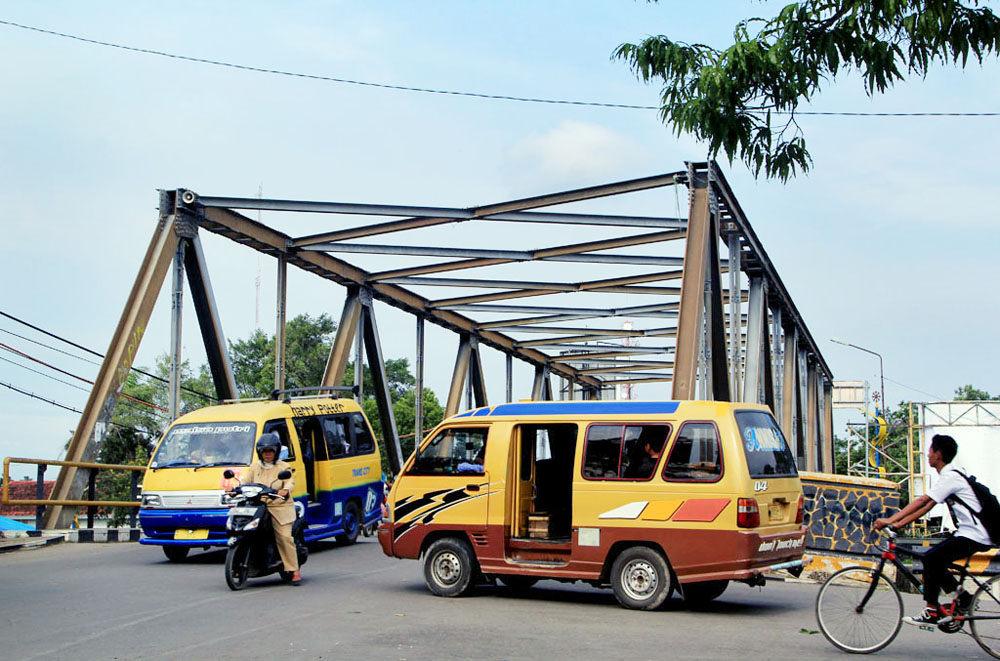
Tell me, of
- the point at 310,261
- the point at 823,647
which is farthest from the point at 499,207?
the point at 823,647

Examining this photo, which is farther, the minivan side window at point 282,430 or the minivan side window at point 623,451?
the minivan side window at point 282,430

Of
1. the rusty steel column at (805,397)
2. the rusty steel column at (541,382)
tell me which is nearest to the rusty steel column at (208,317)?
the rusty steel column at (805,397)

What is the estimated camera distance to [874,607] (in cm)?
761

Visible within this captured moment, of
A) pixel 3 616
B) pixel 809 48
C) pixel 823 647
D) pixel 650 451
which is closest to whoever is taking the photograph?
pixel 809 48

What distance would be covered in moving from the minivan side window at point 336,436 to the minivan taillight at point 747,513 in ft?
26.3

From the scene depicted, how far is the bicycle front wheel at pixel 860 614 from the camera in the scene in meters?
7.55

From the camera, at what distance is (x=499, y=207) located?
19.4 meters

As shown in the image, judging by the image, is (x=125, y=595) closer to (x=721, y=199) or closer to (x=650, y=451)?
(x=650, y=451)

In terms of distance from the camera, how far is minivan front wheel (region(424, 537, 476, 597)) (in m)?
10.5

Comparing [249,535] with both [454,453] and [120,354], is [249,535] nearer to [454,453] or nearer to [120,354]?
[454,453]

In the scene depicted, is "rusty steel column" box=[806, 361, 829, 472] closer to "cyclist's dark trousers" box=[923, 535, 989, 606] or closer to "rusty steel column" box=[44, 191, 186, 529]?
"rusty steel column" box=[44, 191, 186, 529]

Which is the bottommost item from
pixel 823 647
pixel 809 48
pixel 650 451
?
pixel 823 647

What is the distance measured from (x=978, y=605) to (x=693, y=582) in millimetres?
2720

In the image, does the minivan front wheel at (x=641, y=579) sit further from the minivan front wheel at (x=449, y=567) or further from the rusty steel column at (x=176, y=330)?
the rusty steel column at (x=176, y=330)
